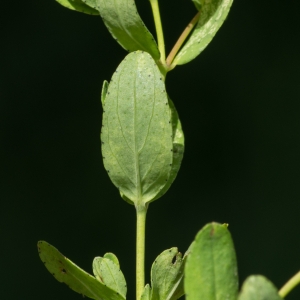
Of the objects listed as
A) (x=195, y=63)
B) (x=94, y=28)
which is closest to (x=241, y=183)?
(x=195, y=63)

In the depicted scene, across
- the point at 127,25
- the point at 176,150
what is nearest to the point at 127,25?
the point at 127,25

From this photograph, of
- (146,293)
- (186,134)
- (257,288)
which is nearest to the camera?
(257,288)

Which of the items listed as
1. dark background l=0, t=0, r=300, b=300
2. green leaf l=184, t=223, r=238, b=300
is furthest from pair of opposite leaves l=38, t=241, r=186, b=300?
dark background l=0, t=0, r=300, b=300

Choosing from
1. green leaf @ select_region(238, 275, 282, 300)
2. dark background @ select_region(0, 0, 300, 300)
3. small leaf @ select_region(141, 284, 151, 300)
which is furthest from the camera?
dark background @ select_region(0, 0, 300, 300)

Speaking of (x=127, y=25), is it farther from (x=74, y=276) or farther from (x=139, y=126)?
(x=74, y=276)

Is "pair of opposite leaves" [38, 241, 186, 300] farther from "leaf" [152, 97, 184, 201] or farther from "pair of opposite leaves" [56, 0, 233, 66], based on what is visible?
"pair of opposite leaves" [56, 0, 233, 66]

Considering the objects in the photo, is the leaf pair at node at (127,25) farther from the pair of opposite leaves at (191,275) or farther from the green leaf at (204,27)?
the pair of opposite leaves at (191,275)

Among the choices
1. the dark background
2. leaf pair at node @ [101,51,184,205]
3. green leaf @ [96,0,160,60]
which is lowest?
the dark background
